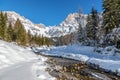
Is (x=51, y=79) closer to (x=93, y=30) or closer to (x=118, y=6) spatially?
(x=118, y=6)

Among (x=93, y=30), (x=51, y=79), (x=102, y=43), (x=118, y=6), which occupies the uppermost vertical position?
(x=118, y=6)

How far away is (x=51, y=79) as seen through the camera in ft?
39.3

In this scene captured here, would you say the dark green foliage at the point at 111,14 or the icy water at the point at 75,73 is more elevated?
the dark green foliage at the point at 111,14

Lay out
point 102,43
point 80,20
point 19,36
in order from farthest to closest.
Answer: point 19,36
point 80,20
point 102,43

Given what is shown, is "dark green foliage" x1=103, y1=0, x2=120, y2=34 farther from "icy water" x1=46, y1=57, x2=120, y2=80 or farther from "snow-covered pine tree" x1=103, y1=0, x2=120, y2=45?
"icy water" x1=46, y1=57, x2=120, y2=80

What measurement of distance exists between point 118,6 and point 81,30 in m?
32.2

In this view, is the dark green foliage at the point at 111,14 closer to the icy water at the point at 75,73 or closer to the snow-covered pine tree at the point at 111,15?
the snow-covered pine tree at the point at 111,15

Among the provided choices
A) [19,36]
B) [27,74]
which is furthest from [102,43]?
[19,36]

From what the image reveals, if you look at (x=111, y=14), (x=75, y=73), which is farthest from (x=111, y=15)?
(x=75, y=73)

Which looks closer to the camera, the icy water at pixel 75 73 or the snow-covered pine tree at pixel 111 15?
the icy water at pixel 75 73

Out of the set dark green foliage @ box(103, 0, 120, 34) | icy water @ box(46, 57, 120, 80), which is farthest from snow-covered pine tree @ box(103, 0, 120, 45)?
icy water @ box(46, 57, 120, 80)

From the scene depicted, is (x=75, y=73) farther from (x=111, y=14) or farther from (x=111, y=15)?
(x=111, y=14)

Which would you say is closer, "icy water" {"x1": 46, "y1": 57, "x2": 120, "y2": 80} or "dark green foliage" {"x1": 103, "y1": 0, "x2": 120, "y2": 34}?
"icy water" {"x1": 46, "y1": 57, "x2": 120, "y2": 80}

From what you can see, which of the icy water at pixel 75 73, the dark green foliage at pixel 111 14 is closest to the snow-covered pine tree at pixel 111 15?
the dark green foliage at pixel 111 14
